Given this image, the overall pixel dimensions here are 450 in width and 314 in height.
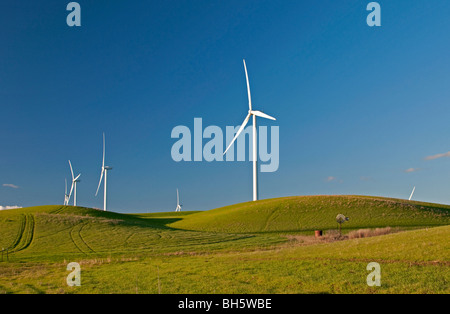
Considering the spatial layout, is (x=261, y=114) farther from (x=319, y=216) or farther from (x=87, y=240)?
(x=87, y=240)

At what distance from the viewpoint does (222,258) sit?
29969 millimetres

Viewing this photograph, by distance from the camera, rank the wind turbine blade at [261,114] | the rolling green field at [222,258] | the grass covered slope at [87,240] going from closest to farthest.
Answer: the rolling green field at [222,258] < the grass covered slope at [87,240] < the wind turbine blade at [261,114]

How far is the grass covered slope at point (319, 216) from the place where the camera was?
64688mm

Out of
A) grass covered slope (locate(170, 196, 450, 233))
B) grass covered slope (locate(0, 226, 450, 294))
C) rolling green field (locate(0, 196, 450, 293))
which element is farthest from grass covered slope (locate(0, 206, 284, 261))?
grass covered slope (locate(0, 226, 450, 294))

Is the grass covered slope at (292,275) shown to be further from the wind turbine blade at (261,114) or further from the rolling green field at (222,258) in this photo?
the wind turbine blade at (261,114)

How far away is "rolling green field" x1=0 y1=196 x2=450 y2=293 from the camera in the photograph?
59.9 feet

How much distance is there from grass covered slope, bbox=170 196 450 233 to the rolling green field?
0.37 m

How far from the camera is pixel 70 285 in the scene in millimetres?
20953

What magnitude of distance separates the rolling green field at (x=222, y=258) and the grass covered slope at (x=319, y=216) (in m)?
0.37

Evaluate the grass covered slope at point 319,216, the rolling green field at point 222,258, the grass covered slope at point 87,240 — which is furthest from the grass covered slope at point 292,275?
the grass covered slope at point 319,216

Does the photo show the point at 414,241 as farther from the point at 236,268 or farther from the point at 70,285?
the point at 70,285

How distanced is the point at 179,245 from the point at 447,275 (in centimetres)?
3507
